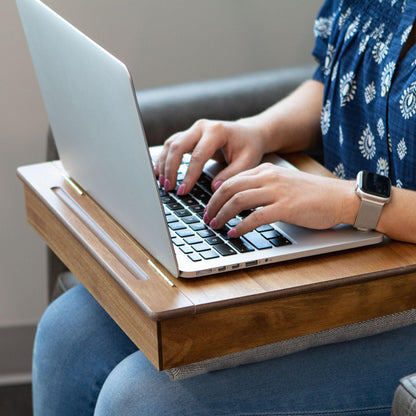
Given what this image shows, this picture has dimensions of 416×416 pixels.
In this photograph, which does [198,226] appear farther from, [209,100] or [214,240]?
[209,100]

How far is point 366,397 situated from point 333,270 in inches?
7.1

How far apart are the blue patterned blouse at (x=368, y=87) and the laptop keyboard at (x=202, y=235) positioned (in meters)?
0.25

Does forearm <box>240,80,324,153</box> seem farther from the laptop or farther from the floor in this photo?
the floor

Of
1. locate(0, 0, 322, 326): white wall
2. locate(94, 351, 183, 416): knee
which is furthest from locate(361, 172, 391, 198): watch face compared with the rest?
locate(0, 0, 322, 326): white wall

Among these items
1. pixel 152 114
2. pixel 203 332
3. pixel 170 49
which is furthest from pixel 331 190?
pixel 170 49

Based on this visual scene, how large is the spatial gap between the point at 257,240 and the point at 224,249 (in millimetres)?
45

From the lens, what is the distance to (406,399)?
0.62m

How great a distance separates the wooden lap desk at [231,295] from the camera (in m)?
0.66

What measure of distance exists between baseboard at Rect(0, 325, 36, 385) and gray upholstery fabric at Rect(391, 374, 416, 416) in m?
1.04

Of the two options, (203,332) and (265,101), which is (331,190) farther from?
(265,101)

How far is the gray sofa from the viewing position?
118 centimetres

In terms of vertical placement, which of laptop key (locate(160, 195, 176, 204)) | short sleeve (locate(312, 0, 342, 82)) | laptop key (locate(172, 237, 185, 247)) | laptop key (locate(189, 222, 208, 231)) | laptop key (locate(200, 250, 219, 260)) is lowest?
laptop key (locate(189, 222, 208, 231))

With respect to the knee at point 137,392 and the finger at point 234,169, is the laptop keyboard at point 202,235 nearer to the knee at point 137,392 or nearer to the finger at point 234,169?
the finger at point 234,169

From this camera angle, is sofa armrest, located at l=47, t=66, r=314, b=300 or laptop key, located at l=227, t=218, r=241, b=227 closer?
laptop key, located at l=227, t=218, r=241, b=227
